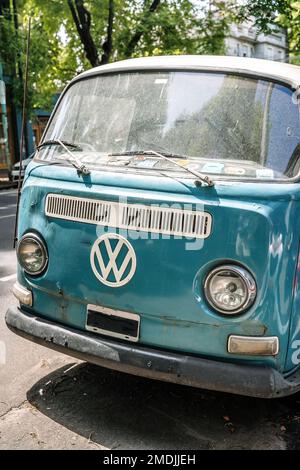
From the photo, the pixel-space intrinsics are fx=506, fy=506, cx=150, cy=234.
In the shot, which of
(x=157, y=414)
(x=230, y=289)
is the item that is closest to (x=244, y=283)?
(x=230, y=289)

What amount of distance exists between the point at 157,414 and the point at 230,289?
39.5 inches

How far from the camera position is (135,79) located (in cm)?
339

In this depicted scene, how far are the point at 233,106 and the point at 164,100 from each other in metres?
0.46

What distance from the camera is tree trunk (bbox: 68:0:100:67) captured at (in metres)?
16.2

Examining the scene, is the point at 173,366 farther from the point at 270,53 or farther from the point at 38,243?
the point at 270,53

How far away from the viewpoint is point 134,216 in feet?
8.91

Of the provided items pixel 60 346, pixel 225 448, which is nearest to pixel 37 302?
pixel 60 346

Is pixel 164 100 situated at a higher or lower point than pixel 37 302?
higher

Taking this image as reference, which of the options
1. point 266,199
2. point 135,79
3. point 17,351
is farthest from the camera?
point 17,351

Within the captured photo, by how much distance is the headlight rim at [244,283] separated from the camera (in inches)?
100

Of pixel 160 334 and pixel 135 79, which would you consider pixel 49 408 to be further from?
pixel 135 79

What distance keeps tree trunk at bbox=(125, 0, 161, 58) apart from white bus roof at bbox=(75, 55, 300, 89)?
14.9 meters

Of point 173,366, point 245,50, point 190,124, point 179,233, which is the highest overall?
point 245,50

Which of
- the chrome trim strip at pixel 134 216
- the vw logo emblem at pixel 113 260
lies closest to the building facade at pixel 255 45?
the chrome trim strip at pixel 134 216
